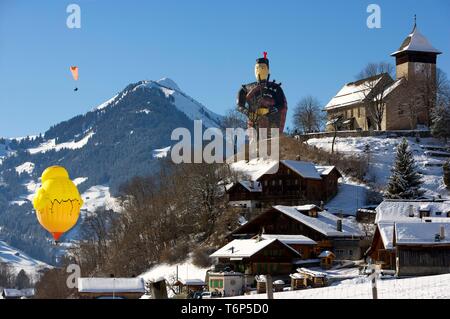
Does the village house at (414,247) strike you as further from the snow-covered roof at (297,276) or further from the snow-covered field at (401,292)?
the snow-covered field at (401,292)

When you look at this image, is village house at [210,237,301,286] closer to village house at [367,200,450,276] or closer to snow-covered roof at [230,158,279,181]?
village house at [367,200,450,276]

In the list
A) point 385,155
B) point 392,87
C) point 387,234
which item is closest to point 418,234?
point 387,234

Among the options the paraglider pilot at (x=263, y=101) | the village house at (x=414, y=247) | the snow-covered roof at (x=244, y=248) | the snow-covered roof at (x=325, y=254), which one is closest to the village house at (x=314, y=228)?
the snow-covered roof at (x=325, y=254)

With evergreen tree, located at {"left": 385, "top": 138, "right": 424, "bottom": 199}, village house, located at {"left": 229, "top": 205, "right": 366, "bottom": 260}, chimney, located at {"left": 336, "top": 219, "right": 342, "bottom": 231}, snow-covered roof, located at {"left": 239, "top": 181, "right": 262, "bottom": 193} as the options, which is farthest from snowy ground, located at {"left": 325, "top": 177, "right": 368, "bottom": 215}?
snow-covered roof, located at {"left": 239, "top": 181, "right": 262, "bottom": 193}

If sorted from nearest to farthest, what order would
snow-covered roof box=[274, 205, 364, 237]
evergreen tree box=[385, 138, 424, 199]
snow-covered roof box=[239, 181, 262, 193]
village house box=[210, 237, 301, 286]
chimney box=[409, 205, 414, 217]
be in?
1. village house box=[210, 237, 301, 286]
2. chimney box=[409, 205, 414, 217]
3. snow-covered roof box=[274, 205, 364, 237]
4. evergreen tree box=[385, 138, 424, 199]
5. snow-covered roof box=[239, 181, 262, 193]

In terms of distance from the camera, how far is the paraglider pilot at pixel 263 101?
9744 cm

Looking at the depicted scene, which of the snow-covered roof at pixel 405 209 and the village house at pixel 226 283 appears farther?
the snow-covered roof at pixel 405 209

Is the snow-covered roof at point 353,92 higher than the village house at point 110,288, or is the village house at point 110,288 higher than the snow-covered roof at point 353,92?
the snow-covered roof at point 353,92

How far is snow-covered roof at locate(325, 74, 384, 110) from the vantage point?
3888 inches

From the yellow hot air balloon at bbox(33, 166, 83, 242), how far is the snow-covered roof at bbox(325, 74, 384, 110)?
58.7 meters

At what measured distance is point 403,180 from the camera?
73.6 metres

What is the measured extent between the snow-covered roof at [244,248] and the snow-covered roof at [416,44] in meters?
42.4

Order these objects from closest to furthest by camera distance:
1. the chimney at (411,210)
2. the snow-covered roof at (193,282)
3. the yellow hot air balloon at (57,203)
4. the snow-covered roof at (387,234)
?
the yellow hot air balloon at (57,203), the snow-covered roof at (387,234), the snow-covered roof at (193,282), the chimney at (411,210)
